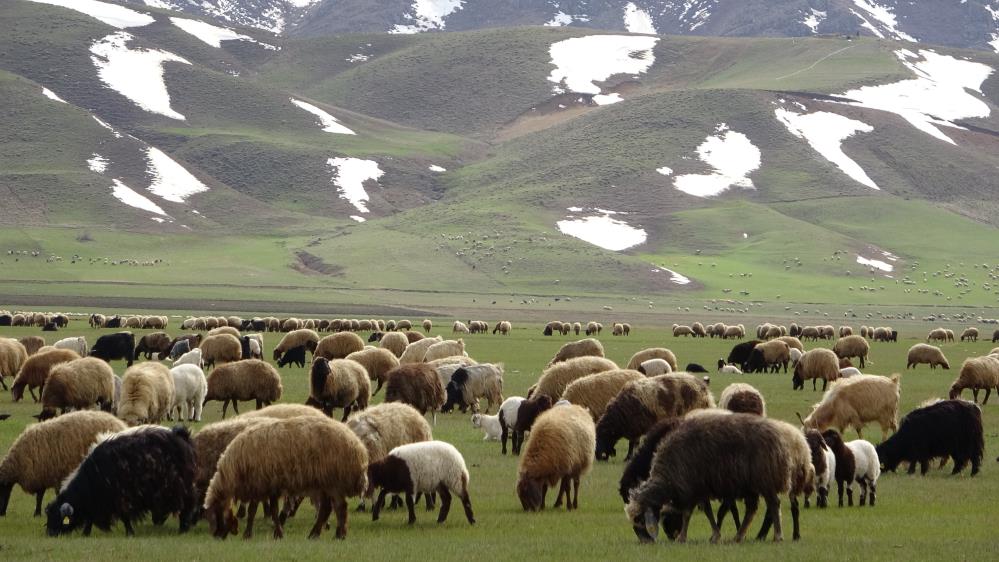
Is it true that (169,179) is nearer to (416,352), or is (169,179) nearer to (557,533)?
(416,352)

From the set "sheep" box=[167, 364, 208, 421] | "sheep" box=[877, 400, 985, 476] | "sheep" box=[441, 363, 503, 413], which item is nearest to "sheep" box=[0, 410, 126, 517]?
"sheep" box=[167, 364, 208, 421]

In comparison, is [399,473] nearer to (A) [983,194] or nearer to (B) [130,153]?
(B) [130,153]

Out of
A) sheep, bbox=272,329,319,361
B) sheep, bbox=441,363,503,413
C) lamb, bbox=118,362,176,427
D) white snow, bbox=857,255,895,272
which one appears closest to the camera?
lamb, bbox=118,362,176,427

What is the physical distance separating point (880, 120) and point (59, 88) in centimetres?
11560

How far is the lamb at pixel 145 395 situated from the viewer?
21047 millimetres

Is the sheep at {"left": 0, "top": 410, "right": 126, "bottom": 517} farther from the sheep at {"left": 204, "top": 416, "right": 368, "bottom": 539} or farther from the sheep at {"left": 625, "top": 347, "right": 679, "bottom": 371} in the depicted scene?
the sheep at {"left": 625, "top": 347, "right": 679, "bottom": 371}

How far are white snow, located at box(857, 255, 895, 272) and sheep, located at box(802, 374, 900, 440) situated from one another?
112416 millimetres

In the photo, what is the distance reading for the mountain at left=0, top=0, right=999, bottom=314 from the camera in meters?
118

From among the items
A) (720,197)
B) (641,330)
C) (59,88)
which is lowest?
(641,330)

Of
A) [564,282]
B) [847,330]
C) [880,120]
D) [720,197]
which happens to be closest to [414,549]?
[847,330]

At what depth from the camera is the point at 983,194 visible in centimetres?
16400

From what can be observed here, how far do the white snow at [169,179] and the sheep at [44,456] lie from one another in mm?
138169

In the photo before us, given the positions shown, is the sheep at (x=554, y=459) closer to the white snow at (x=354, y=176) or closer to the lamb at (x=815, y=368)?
the lamb at (x=815, y=368)

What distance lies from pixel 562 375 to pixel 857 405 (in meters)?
5.51
